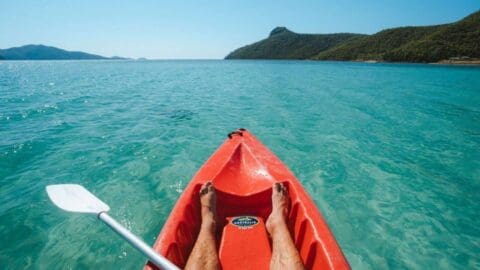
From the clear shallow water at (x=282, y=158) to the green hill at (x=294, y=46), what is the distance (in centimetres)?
13916

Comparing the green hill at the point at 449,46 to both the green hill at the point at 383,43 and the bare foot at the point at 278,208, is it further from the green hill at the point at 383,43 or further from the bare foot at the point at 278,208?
the bare foot at the point at 278,208

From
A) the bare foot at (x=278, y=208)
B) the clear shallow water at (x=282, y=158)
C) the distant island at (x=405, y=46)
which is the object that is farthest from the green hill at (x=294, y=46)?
the bare foot at (x=278, y=208)

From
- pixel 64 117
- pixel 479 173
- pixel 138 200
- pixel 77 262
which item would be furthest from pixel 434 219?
pixel 64 117

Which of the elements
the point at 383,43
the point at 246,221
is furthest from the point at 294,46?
the point at 246,221

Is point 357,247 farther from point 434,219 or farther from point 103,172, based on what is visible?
point 103,172

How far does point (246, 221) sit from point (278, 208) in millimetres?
449

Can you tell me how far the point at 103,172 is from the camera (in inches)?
252

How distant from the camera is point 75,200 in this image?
3186 mm

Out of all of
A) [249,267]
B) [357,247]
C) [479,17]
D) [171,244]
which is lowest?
[357,247]

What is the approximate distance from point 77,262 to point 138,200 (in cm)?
161

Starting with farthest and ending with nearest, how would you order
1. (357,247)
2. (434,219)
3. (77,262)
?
1. (434,219)
2. (357,247)
3. (77,262)

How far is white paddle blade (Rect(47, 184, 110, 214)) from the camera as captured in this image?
2.92 meters

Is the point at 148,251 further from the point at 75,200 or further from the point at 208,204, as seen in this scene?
the point at 75,200

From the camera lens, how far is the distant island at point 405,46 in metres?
62.8
